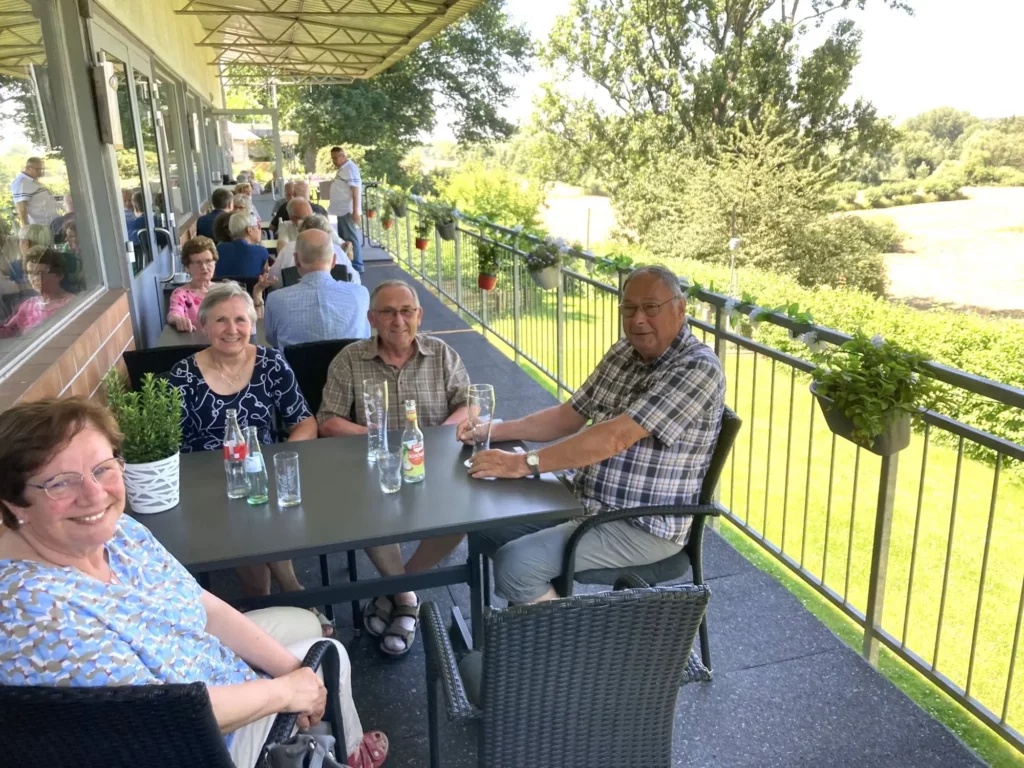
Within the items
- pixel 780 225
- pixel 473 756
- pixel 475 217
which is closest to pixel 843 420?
pixel 473 756

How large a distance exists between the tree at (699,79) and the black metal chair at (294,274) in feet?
76.6

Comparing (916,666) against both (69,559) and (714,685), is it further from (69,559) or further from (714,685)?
(69,559)

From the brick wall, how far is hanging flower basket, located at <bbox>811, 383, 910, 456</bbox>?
2.29 m

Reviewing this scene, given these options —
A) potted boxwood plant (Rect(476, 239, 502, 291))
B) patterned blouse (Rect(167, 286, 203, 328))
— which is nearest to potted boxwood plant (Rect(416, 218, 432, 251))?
potted boxwood plant (Rect(476, 239, 502, 291))

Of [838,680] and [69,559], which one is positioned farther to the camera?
[838,680]

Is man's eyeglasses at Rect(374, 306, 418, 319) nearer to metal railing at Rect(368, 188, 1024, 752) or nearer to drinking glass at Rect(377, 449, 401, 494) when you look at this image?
drinking glass at Rect(377, 449, 401, 494)

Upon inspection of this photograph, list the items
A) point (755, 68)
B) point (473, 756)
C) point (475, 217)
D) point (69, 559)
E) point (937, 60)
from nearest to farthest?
point (69, 559) < point (473, 756) < point (475, 217) < point (755, 68) < point (937, 60)

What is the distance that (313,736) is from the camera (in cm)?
165

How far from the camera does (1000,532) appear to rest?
6.83 metres

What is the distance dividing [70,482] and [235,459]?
0.68m

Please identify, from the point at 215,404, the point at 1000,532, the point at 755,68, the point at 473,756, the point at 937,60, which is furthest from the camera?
the point at 937,60

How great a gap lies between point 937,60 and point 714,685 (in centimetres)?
3438

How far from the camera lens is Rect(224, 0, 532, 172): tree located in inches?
1112

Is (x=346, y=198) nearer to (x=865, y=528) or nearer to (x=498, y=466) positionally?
(x=865, y=528)
